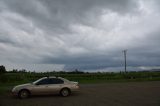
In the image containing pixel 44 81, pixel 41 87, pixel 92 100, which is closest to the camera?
pixel 92 100

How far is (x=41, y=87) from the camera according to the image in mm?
20219

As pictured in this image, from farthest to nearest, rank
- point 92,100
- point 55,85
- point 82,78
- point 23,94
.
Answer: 1. point 82,78
2. point 55,85
3. point 23,94
4. point 92,100

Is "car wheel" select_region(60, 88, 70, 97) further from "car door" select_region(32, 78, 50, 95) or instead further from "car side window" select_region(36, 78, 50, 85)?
"car side window" select_region(36, 78, 50, 85)

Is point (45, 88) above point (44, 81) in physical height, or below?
below

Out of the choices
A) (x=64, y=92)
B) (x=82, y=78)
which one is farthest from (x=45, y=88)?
(x=82, y=78)

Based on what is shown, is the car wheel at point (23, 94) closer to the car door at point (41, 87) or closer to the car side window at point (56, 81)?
the car door at point (41, 87)

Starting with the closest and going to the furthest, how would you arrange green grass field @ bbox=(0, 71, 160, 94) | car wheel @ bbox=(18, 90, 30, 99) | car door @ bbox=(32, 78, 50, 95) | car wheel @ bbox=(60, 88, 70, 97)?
car wheel @ bbox=(18, 90, 30, 99) → car door @ bbox=(32, 78, 50, 95) → car wheel @ bbox=(60, 88, 70, 97) → green grass field @ bbox=(0, 71, 160, 94)

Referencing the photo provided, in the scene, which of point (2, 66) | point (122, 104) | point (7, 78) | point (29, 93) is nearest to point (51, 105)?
point (122, 104)

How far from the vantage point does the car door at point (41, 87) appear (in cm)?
2006

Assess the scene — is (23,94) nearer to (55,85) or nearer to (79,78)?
(55,85)

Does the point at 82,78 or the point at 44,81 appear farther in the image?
the point at 82,78

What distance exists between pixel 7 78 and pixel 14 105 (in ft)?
109

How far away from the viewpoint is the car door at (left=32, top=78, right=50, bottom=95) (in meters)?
20.1

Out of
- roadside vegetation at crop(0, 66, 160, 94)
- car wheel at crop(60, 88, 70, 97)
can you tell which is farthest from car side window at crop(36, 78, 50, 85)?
roadside vegetation at crop(0, 66, 160, 94)
